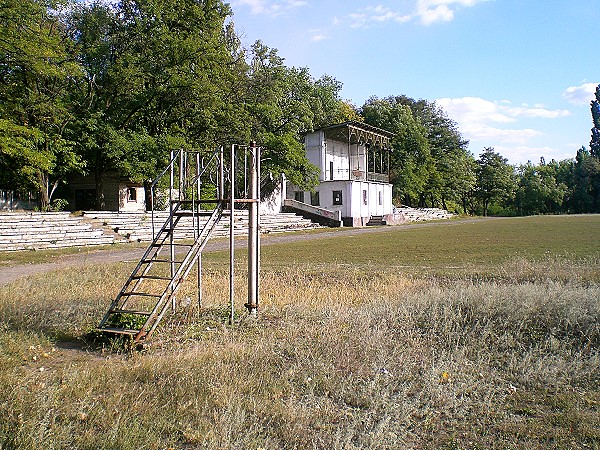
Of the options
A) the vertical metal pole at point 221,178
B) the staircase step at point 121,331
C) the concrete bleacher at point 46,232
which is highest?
the vertical metal pole at point 221,178

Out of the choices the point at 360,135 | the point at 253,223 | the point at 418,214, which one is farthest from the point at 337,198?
the point at 253,223

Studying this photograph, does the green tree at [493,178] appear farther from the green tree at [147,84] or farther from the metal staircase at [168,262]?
the metal staircase at [168,262]

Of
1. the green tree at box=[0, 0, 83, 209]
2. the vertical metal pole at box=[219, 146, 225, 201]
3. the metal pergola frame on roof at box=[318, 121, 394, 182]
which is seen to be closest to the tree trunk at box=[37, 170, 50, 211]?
the green tree at box=[0, 0, 83, 209]

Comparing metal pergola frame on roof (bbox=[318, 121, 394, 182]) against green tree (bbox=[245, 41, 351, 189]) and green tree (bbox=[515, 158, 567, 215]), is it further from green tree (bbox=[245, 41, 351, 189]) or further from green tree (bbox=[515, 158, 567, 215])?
green tree (bbox=[515, 158, 567, 215])

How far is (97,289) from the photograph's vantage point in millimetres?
11703

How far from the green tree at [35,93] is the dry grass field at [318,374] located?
19956 millimetres

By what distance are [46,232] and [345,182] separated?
98.2 feet

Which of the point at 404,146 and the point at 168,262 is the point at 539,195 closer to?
the point at 404,146

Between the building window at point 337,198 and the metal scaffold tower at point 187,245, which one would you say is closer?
the metal scaffold tower at point 187,245

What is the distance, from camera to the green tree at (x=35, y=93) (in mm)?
26422

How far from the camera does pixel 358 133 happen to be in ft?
166

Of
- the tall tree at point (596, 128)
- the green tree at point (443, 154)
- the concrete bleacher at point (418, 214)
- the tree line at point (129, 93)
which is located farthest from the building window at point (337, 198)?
the tall tree at point (596, 128)

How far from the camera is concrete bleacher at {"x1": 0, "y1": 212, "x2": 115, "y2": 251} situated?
24.5 meters

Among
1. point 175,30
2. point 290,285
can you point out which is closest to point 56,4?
point 175,30
